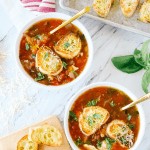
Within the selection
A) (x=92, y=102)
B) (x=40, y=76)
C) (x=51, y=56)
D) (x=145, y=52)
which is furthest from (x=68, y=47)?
(x=145, y=52)

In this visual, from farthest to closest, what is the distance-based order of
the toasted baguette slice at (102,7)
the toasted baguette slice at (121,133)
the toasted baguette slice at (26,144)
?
1. the toasted baguette slice at (102,7)
2. the toasted baguette slice at (26,144)
3. the toasted baguette slice at (121,133)

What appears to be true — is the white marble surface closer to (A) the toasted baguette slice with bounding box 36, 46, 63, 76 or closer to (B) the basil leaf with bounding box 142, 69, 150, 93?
(B) the basil leaf with bounding box 142, 69, 150, 93

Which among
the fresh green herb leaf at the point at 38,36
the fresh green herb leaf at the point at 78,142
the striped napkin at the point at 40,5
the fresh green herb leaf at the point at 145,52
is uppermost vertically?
the striped napkin at the point at 40,5

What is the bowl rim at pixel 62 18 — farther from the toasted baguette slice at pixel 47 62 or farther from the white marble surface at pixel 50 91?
the white marble surface at pixel 50 91

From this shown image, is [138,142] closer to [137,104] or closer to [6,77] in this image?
[137,104]

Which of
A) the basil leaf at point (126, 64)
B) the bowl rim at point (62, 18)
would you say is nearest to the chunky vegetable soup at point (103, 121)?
the bowl rim at point (62, 18)

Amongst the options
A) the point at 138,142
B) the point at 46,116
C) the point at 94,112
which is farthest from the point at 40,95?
the point at 138,142
